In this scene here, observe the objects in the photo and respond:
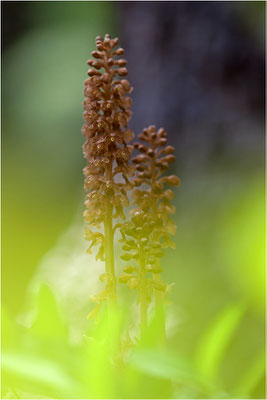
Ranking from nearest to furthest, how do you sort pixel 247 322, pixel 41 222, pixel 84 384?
pixel 84 384, pixel 247 322, pixel 41 222

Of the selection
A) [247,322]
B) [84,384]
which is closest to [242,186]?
[247,322]

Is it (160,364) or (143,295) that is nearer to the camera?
(160,364)

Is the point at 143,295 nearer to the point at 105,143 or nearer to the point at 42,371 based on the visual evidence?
the point at 105,143

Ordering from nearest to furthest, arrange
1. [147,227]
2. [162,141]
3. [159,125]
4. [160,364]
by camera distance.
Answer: [160,364], [147,227], [162,141], [159,125]

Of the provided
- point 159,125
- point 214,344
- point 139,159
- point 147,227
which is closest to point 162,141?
point 139,159

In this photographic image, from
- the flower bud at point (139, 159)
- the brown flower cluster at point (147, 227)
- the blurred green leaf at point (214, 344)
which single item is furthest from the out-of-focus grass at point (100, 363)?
the flower bud at point (139, 159)

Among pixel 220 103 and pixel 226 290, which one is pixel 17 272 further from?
pixel 220 103

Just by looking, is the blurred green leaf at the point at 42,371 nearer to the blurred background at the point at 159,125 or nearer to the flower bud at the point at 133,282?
the flower bud at the point at 133,282
